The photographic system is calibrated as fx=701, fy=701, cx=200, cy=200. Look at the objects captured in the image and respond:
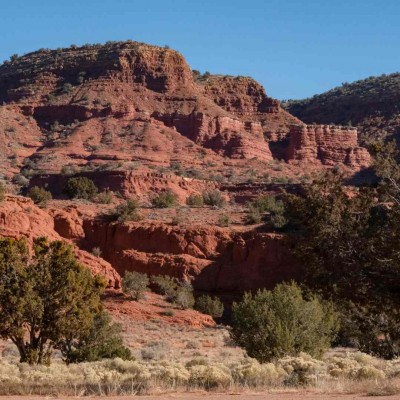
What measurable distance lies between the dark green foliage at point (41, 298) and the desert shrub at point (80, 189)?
33105mm

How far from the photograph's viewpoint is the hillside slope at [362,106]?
306ft

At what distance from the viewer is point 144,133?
76000 millimetres

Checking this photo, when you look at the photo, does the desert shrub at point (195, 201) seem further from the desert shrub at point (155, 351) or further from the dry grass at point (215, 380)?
the dry grass at point (215, 380)

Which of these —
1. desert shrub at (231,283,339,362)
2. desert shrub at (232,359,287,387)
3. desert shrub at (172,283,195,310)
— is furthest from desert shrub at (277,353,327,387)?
desert shrub at (172,283,195,310)

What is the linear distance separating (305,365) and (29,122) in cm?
6948

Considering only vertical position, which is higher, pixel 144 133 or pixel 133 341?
pixel 144 133

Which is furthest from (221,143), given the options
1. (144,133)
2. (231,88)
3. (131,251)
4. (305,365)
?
(305,365)

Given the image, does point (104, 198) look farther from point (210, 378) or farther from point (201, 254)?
point (210, 378)

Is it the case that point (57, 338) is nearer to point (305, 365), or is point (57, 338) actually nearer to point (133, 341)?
point (305, 365)

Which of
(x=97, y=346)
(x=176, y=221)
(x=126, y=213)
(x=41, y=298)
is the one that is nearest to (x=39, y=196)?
(x=126, y=213)

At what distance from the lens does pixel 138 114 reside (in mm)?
80125

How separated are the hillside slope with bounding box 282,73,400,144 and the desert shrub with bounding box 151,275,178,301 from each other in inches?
2035

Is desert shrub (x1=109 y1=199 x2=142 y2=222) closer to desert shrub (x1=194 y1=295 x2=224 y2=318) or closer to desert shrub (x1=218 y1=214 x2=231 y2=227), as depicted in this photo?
desert shrub (x1=218 y1=214 x2=231 y2=227)

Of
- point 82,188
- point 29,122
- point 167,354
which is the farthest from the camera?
point 29,122
